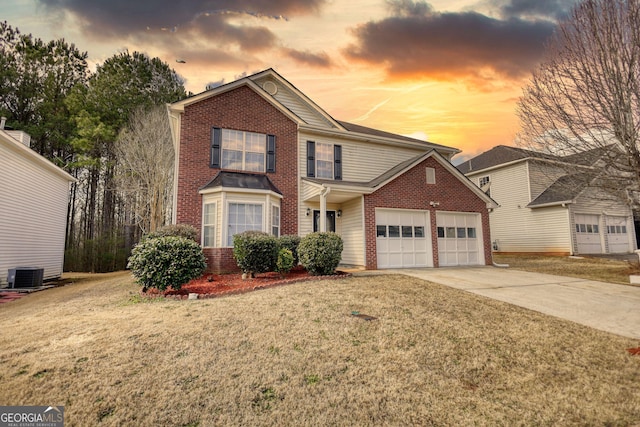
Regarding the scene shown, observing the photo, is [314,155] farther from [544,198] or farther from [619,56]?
[544,198]

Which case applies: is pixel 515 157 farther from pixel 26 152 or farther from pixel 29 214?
pixel 29 214

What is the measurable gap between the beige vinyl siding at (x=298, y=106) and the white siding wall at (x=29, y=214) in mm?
10147

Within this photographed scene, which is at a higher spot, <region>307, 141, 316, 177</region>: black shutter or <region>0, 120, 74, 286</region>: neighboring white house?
<region>307, 141, 316, 177</region>: black shutter

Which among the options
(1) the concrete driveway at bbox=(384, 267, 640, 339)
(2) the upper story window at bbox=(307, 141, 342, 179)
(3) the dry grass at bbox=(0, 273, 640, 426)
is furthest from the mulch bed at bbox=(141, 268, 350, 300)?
(2) the upper story window at bbox=(307, 141, 342, 179)

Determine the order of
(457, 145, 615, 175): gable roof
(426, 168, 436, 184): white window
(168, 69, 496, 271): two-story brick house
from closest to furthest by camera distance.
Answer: (457, 145, 615, 175): gable roof
(168, 69, 496, 271): two-story brick house
(426, 168, 436, 184): white window

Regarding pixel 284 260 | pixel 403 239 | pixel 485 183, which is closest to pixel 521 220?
pixel 485 183

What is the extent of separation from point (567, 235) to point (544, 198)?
2648 mm

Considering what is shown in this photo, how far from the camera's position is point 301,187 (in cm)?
1318

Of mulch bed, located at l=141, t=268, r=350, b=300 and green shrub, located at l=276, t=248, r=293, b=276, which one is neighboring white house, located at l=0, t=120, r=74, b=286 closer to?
mulch bed, located at l=141, t=268, r=350, b=300

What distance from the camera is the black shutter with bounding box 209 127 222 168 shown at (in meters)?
11.8

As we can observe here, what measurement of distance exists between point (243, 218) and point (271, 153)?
316 cm

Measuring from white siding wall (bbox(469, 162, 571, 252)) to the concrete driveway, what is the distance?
10.7 meters

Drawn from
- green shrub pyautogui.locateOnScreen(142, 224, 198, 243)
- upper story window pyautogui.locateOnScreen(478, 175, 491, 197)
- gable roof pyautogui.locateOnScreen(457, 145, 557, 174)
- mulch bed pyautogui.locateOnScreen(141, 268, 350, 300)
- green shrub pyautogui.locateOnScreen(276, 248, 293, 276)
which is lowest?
mulch bed pyautogui.locateOnScreen(141, 268, 350, 300)

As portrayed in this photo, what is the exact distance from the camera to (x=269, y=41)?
11.0 meters
